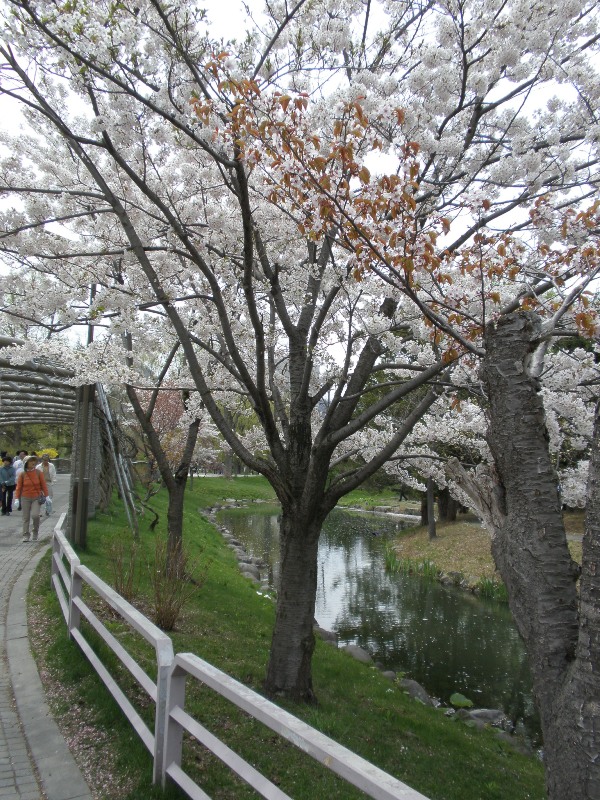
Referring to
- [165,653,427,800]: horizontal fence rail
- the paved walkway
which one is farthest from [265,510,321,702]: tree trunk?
[165,653,427,800]: horizontal fence rail

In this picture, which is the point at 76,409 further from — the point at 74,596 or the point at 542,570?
the point at 542,570

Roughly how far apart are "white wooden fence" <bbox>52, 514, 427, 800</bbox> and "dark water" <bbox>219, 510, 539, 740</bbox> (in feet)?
24.0

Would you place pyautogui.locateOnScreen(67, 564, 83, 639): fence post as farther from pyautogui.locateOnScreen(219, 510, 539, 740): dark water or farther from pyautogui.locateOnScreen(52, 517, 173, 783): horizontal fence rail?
pyautogui.locateOnScreen(219, 510, 539, 740): dark water

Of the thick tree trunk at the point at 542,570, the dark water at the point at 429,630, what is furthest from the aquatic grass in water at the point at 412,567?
the thick tree trunk at the point at 542,570

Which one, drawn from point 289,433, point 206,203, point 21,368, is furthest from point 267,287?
point 21,368

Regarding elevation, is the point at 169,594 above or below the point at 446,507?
below

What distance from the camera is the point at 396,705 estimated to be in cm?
763

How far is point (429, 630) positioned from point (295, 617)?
28.2 ft

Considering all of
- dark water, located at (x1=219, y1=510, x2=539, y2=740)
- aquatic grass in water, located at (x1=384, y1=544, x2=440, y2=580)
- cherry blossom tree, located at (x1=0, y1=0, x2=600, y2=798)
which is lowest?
dark water, located at (x1=219, y1=510, x2=539, y2=740)

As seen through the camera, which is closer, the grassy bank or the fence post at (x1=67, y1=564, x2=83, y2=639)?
the grassy bank

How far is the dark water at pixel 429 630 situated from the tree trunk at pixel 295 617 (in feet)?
16.1

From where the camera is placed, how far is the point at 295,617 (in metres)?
6.22

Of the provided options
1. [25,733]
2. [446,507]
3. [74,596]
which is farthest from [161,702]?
[446,507]

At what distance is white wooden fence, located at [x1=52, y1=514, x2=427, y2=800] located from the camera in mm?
2129
